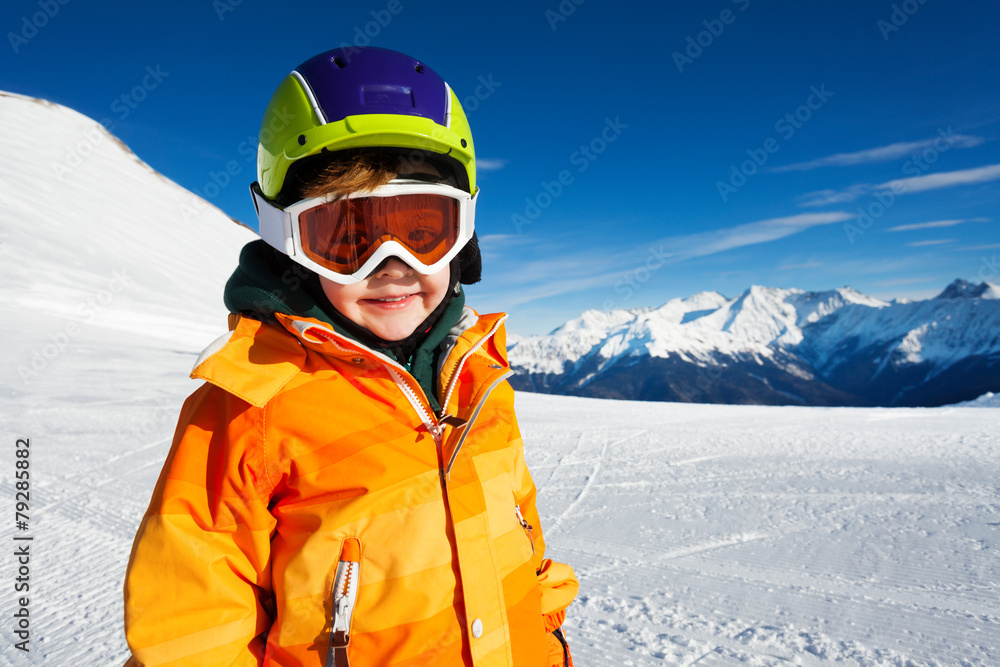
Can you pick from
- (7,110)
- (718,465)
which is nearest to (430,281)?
(718,465)

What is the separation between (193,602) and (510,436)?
3.06 ft

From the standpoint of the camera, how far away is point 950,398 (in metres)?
165

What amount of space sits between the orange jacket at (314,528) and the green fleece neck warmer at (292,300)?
78 mm

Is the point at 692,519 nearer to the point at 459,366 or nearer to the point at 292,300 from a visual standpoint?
the point at 459,366

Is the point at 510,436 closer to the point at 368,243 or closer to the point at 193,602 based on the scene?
the point at 368,243

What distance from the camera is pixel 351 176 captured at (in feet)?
4.69

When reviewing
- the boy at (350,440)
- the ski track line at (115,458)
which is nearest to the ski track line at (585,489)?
the boy at (350,440)

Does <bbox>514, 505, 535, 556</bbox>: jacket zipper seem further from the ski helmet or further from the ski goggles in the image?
the ski helmet

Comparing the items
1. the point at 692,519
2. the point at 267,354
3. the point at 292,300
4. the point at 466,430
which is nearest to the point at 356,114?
the point at 292,300

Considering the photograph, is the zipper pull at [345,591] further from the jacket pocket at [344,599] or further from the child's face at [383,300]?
the child's face at [383,300]

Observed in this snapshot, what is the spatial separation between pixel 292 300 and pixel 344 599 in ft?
2.59

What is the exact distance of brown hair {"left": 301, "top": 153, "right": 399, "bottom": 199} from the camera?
55.9 inches

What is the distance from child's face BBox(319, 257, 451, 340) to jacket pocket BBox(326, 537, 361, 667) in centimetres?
57

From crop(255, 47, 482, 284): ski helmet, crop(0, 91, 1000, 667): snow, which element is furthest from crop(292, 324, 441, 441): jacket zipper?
crop(0, 91, 1000, 667): snow
